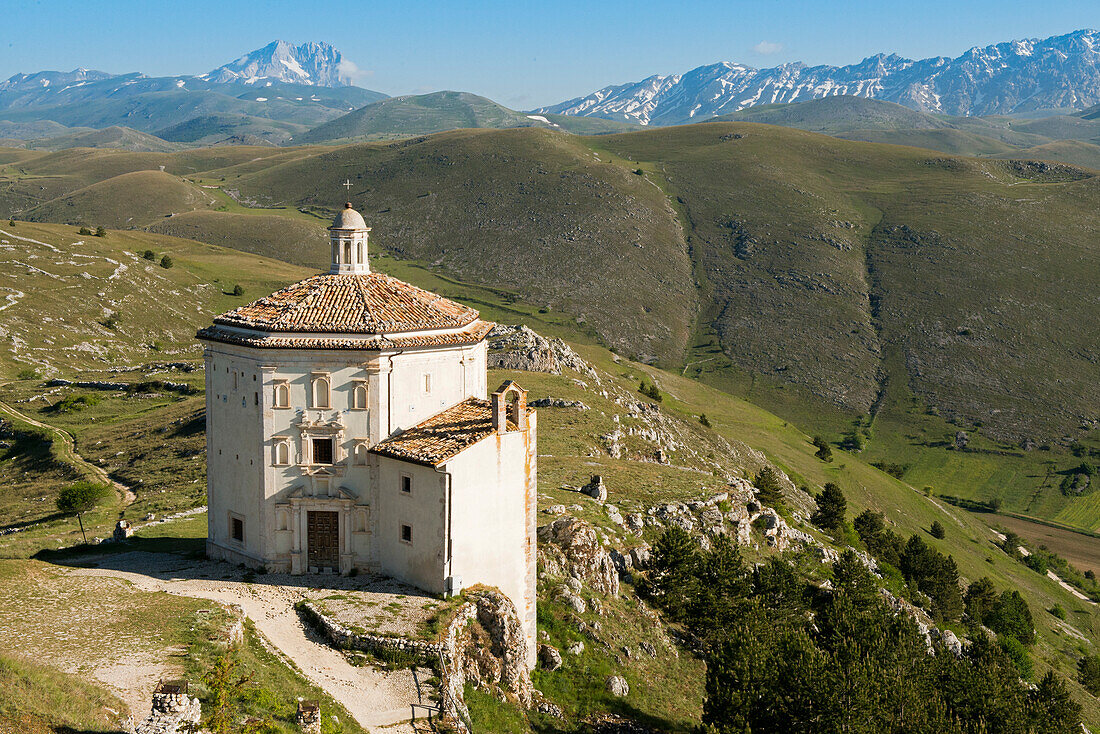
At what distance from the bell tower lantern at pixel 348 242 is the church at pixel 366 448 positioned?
243 centimetres

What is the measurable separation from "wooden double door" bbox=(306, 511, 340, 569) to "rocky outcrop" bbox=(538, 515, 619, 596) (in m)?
9.70

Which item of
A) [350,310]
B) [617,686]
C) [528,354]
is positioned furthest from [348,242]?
[528,354]

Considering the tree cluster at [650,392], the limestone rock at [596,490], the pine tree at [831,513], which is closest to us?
the limestone rock at [596,490]

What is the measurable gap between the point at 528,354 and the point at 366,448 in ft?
173

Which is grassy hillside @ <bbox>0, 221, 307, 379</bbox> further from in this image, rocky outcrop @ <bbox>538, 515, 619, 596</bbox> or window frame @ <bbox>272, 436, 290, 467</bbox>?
rocky outcrop @ <bbox>538, 515, 619, 596</bbox>

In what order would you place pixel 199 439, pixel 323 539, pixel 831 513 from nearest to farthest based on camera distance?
pixel 323 539 → pixel 199 439 → pixel 831 513

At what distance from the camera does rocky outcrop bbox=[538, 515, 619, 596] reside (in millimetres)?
42219

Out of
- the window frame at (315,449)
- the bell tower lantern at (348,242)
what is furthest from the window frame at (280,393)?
the bell tower lantern at (348,242)

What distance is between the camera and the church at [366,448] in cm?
3453

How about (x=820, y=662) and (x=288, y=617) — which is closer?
(x=288, y=617)

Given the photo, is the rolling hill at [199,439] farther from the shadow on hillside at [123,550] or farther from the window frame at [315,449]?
the window frame at [315,449]

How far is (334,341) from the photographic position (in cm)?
3538

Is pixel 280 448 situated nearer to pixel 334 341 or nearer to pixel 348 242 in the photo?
pixel 334 341

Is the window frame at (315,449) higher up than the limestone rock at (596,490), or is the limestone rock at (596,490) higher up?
the window frame at (315,449)
